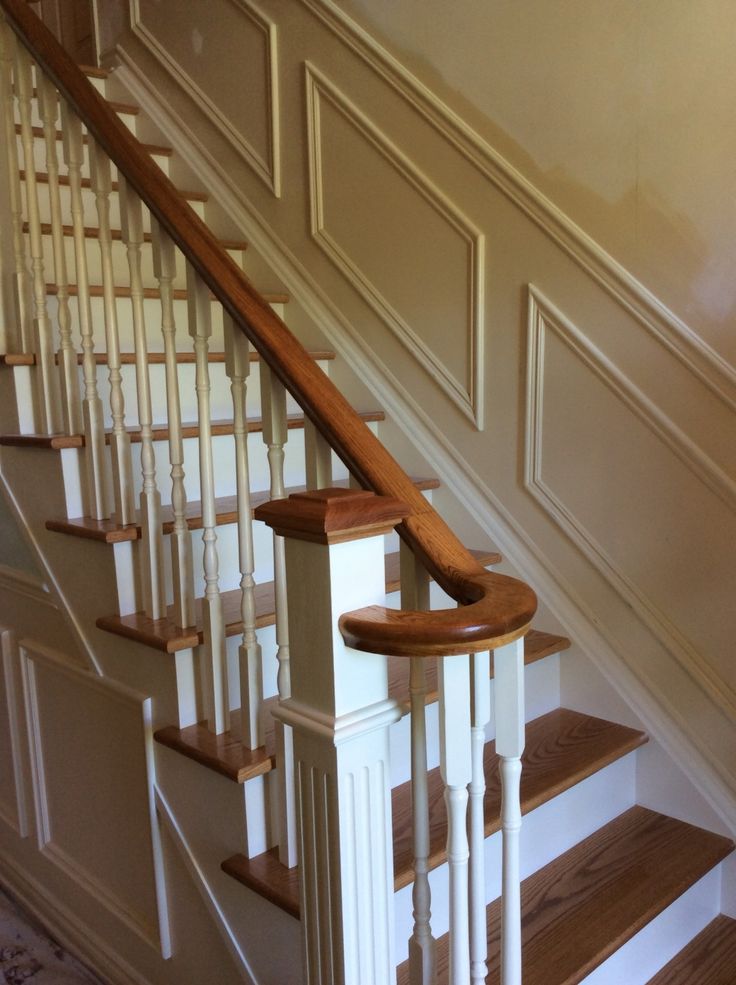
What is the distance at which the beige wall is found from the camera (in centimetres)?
181

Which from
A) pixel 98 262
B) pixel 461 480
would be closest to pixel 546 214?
pixel 461 480

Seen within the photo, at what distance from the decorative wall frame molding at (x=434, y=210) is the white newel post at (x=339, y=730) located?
4.19 ft

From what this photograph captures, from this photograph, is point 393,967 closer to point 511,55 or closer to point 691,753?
point 691,753

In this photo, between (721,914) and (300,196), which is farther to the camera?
(300,196)

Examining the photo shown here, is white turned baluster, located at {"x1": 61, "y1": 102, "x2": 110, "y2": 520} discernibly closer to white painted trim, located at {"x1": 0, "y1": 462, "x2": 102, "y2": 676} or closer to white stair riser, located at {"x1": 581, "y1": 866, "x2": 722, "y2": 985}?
white painted trim, located at {"x1": 0, "y1": 462, "x2": 102, "y2": 676}

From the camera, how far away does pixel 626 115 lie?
6.37 ft

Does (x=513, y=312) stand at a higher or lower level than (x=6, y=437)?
higher

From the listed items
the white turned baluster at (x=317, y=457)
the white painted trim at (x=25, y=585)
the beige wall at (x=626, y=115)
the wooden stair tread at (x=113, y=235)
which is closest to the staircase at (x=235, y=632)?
the white turned baluster at (x=317, y=457)

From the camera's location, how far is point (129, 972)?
2070 mm

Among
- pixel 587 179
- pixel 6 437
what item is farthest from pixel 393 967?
pixel 587 179

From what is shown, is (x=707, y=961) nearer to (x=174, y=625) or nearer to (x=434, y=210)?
(x=174, y=625)

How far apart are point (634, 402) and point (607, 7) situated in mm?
927

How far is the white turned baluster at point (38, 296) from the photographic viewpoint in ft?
6.39

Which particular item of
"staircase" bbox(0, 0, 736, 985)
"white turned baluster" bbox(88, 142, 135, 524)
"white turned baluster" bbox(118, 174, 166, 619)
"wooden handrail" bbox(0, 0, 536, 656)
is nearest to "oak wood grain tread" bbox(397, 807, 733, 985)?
"staircase" bbox(0, 0, 736, 985)
